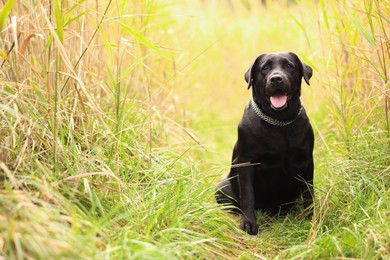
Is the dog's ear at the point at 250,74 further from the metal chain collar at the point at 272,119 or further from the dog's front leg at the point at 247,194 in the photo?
the dog's front leg at the point at 247,194

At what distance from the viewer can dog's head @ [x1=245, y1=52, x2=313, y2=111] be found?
3.37 metres

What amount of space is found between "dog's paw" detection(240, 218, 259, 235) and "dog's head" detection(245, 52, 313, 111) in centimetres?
67

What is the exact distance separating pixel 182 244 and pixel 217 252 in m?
0.22

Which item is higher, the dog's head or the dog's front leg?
the dog's head

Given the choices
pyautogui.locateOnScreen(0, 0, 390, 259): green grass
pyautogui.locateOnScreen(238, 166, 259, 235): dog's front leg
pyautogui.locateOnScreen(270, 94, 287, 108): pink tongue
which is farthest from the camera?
pyautogui.locateOnScreen(238, 166, 259, 235): dog's front leg

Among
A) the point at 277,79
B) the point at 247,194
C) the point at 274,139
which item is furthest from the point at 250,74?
the point at 247,194

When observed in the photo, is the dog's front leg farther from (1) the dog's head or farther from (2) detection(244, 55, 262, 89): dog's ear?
(2) detection(244, 55, 262, 89): dog's ear

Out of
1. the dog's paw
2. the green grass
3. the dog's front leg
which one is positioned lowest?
the dog's paw

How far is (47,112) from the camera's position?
9.40 feet

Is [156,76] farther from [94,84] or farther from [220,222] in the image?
[220,222]

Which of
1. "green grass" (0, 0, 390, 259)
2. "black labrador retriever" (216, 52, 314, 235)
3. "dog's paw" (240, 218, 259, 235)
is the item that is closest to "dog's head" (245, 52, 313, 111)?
"black labrador retriever" (216, 52, 314, 235)

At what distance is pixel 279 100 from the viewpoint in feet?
11.1

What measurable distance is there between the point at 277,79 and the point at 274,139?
0.36m

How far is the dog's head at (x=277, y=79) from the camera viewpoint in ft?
11.1
